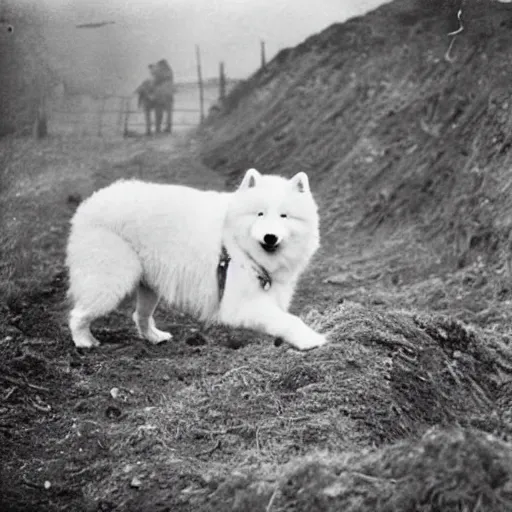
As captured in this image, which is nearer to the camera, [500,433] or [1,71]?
[500,433]

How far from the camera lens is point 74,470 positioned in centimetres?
401

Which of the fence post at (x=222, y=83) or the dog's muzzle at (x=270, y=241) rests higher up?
the fence post at (x=222, y=83)

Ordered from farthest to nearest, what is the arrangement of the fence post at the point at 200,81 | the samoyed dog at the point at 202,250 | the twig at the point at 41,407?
the fence post at the point at 200,81 < the samoyed dog at the point at 202,250 < the twig at the point at 41,407

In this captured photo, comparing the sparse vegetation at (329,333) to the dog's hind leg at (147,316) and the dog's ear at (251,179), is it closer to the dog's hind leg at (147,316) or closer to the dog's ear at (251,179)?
the dog's hind leg at (147,316)

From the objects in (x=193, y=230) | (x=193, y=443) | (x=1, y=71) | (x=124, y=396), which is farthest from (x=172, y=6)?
(x=193, y=443)

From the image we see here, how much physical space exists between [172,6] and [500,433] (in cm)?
477

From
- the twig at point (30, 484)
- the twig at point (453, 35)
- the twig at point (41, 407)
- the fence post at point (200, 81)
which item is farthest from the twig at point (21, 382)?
the twig at point (453, 35)

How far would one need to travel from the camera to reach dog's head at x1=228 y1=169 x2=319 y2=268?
498cm

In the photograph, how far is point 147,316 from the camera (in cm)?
624

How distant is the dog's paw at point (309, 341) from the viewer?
4805mm

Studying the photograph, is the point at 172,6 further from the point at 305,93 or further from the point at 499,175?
the point at 305,93

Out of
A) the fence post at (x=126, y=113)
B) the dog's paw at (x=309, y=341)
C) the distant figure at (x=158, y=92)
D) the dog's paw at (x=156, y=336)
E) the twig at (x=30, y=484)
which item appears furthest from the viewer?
the fence post at (x=126, y=113)

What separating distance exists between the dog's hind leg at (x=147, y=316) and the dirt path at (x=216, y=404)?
0.38 feet

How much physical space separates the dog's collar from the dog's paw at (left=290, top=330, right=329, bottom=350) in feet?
1.86
